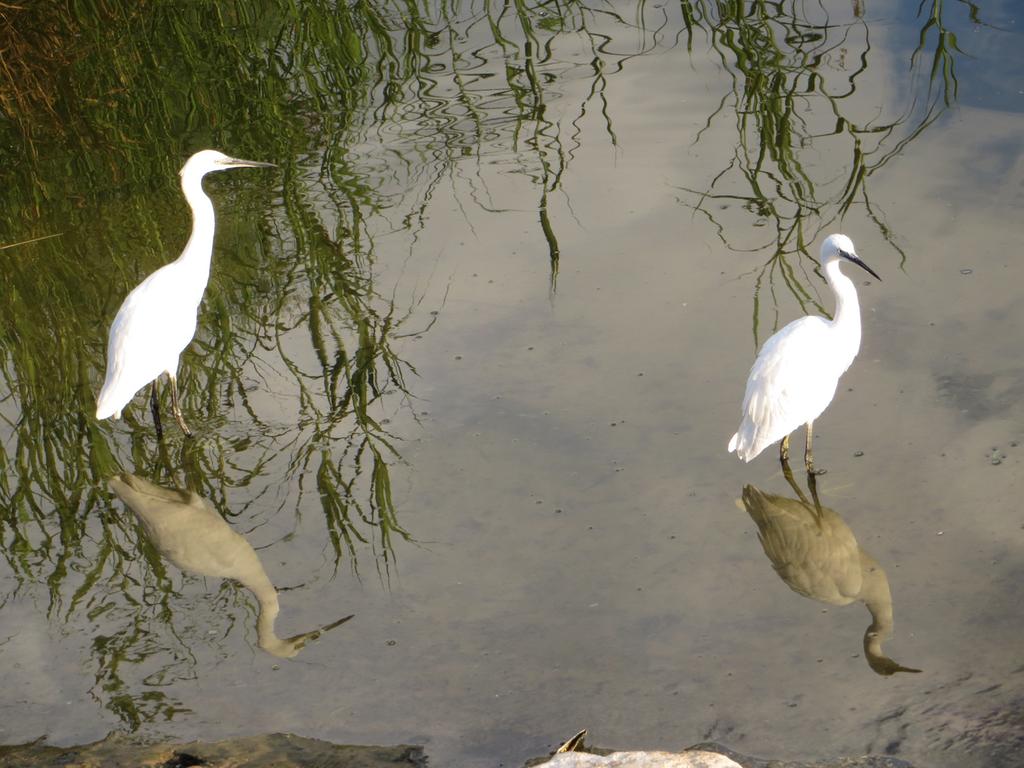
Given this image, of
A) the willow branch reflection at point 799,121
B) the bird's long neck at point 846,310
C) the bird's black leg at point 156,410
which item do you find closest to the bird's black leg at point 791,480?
the bird's long neck at point 846,310

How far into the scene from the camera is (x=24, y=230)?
7199 mm

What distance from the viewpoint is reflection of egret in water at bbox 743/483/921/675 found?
412 centimetres

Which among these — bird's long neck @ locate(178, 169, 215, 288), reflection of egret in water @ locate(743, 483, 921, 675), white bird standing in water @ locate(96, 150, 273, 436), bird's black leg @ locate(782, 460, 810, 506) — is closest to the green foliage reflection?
white bird standing in water @ locate(96, 150, 273, 436)

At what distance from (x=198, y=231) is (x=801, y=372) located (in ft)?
8.81

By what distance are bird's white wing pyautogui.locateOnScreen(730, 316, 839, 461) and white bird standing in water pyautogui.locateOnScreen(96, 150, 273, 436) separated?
2.42 meters

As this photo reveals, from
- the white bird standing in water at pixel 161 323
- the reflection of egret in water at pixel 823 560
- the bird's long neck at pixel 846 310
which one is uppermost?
the white bird standing in water at pixel 161 323

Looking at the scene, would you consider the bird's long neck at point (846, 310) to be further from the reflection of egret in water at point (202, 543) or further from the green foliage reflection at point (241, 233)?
the reflection of egret in water at point (202, 543)

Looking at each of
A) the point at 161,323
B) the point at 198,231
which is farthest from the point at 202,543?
the point at 198,231

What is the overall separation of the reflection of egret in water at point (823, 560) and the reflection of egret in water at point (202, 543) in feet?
5.17

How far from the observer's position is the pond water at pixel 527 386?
4.05 meters

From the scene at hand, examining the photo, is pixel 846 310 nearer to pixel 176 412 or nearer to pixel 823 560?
pixel 823 560

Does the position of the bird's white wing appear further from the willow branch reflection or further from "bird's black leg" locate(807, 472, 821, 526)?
the willow branch reflection

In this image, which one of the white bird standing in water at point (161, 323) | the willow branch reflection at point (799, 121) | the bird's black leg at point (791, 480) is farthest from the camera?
the willow branch reflection at point (799, 121)

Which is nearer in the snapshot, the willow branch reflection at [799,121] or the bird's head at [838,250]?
the bird's head at [838,250]
